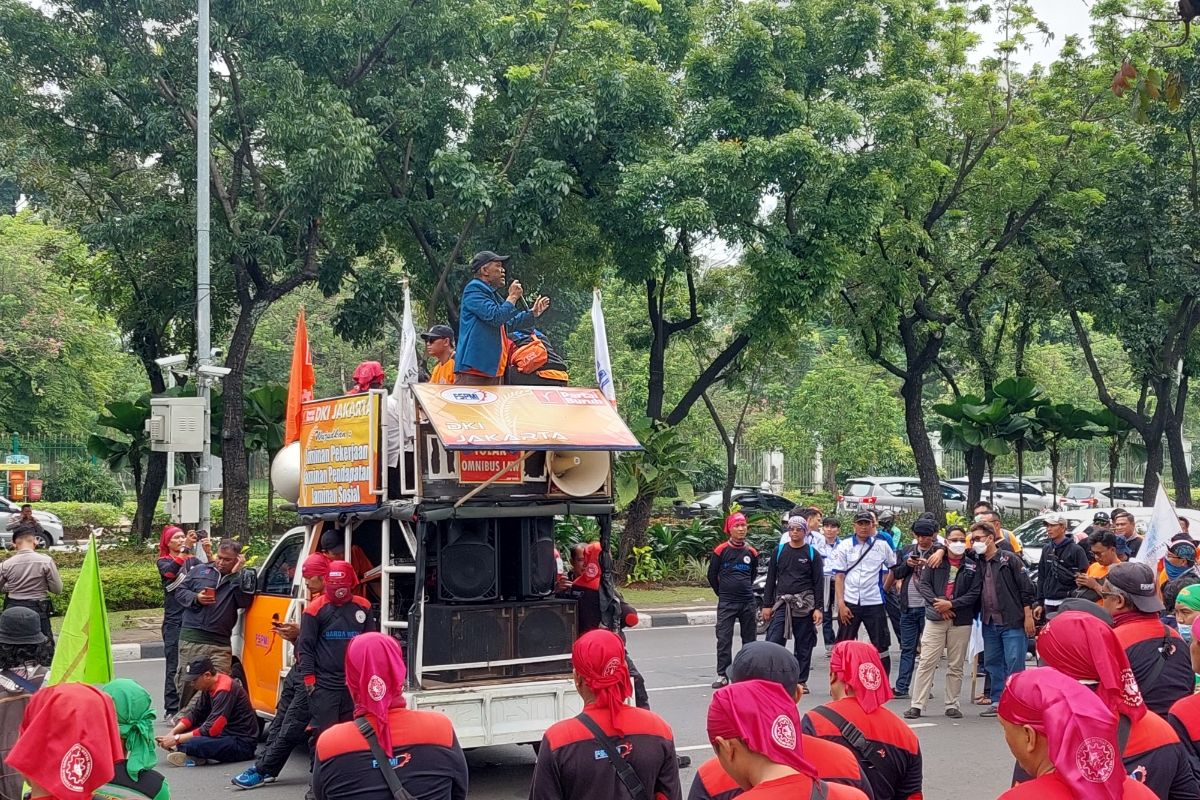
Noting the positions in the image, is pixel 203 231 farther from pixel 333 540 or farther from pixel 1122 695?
pixel 1122 695

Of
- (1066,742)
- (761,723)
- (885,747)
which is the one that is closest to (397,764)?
(761,723)

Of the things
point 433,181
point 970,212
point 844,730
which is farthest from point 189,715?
point 970,212

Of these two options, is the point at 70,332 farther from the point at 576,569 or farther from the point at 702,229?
the point at 576,569

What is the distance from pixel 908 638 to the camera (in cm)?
1262

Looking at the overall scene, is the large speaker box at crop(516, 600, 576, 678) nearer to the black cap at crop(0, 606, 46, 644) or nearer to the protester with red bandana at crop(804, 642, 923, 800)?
the black cap at crop(0, 606, 46, 644)

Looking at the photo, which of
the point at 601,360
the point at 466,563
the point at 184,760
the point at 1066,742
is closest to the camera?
the point at 1066,742

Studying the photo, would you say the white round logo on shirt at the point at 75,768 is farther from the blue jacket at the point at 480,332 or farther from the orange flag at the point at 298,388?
the orange flag at the point at 298,388

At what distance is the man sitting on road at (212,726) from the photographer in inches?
384

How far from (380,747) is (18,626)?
388cm

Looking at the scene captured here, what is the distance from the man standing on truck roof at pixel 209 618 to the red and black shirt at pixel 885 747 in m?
6.72

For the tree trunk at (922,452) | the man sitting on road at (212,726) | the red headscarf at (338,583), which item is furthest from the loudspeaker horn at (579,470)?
the tree trunk at (922,452)

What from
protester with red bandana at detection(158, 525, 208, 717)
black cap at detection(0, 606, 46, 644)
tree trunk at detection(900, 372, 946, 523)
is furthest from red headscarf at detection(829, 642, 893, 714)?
tree trunk at detection(900, 372, 946, 523)

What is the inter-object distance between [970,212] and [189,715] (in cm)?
1999

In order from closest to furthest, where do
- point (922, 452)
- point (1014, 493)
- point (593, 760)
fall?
point (593, 760) < point (922, 452) < point (1014, 493)
